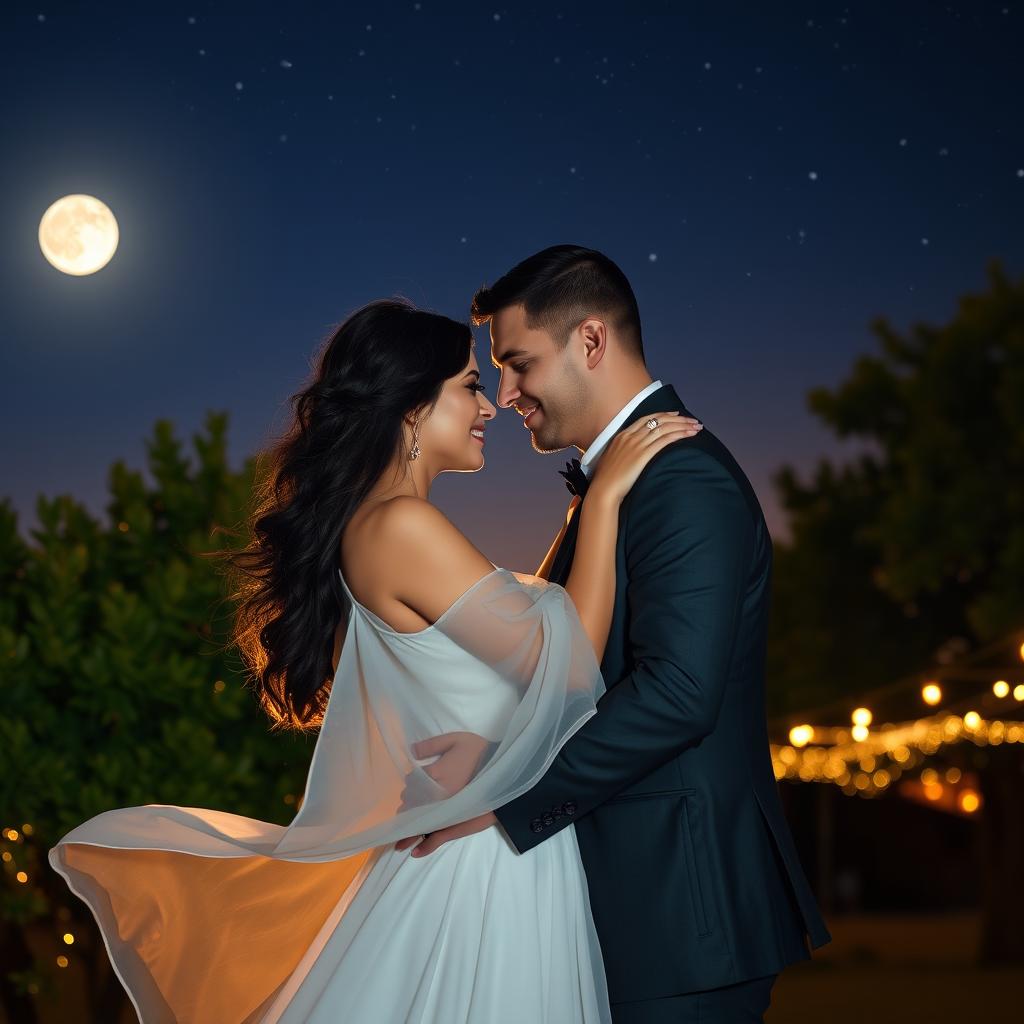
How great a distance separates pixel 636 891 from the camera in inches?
91.2

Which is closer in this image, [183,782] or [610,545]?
[610,545]

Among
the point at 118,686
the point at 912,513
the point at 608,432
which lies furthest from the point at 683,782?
the point at 912,513

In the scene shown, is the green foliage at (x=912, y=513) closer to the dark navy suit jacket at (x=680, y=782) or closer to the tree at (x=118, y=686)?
the tree at (x=118, y=686)

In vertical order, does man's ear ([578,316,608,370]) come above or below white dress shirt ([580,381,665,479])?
above

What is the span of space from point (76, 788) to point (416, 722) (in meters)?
Result: 2.76

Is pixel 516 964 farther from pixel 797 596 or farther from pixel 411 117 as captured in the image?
pixel 797 596

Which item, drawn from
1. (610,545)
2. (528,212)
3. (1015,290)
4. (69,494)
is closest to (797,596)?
(1015,290)

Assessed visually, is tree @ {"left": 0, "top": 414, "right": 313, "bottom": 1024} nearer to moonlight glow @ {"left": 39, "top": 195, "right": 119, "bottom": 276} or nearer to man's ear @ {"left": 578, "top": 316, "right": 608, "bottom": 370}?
man's ear @ {"left": 578, "top": 316, "right": 608, "bottom": 370}

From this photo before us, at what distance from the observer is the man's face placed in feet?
9.07

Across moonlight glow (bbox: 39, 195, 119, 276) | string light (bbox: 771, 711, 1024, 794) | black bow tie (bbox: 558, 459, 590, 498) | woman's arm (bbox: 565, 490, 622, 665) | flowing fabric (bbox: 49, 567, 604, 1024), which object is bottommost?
string light (bbox: 771, 711, 1024, 794)

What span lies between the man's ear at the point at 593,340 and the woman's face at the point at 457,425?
0.85ft

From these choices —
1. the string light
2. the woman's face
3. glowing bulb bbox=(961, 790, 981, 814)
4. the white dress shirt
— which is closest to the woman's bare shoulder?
the woman's face

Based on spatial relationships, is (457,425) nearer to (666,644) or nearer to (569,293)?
(569,293)

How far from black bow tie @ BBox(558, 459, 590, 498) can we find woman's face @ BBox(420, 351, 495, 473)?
0.21 meters
